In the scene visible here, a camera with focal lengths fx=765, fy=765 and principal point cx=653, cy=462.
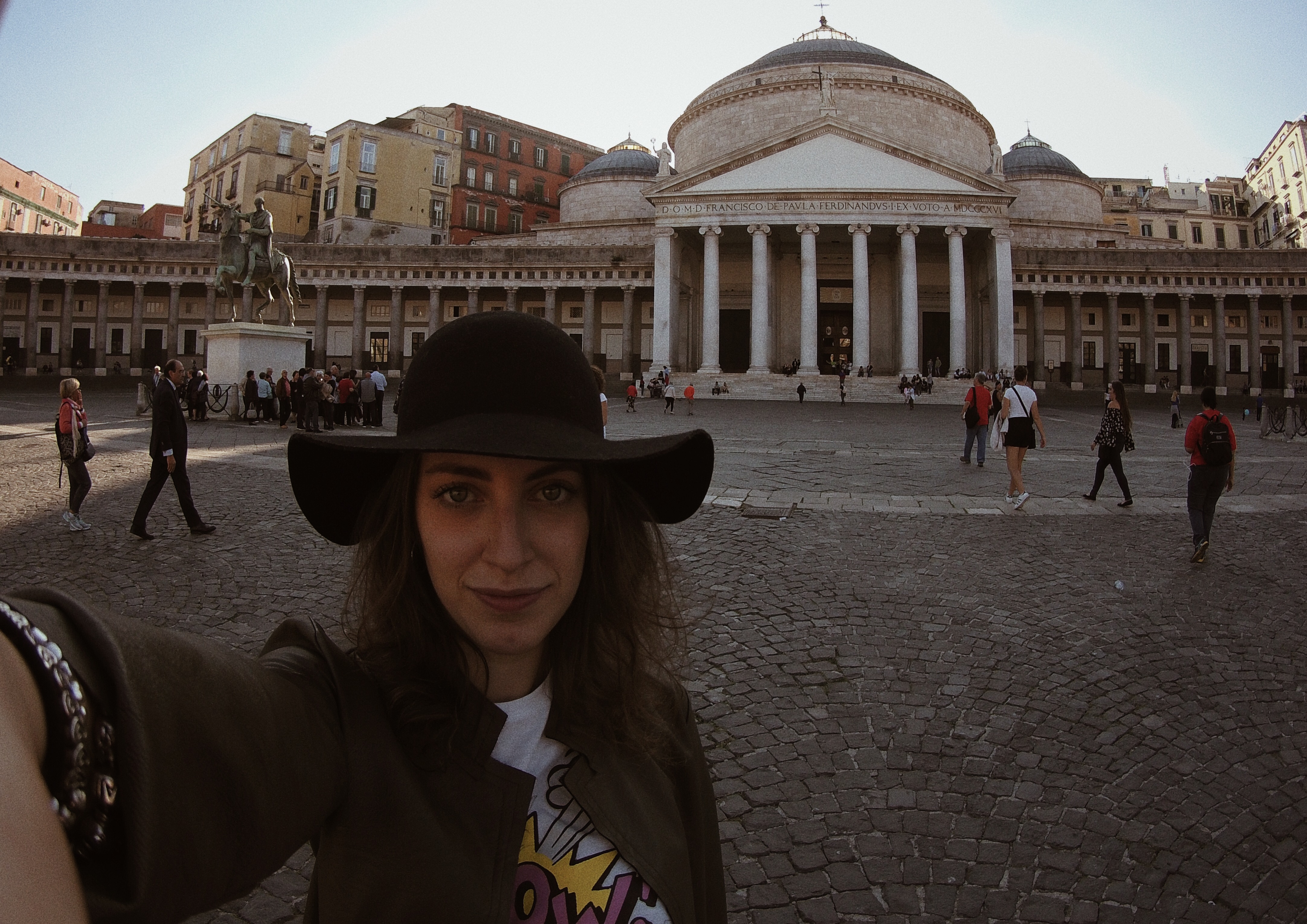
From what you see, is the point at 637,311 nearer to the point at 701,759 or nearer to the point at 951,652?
the point at 951,652

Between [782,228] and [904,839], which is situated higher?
[782,228]

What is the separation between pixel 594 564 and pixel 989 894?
1752 millimetres

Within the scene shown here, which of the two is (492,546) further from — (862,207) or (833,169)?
(833,169)

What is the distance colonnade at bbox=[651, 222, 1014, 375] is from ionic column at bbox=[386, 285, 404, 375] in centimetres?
1359

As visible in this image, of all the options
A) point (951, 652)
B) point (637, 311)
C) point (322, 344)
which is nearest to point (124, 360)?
point (322, 344)

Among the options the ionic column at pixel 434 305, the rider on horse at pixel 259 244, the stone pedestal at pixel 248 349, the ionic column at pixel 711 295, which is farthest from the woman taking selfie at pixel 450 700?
the ionic column at pixel 434 305

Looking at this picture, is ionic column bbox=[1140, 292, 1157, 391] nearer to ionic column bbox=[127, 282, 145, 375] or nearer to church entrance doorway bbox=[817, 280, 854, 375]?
church entrance doorway bbox=[817, 280, 854, 375]

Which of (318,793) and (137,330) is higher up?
(137,330)

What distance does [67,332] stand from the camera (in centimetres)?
3694

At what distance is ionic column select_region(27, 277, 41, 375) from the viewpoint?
3556cm

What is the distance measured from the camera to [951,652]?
155 inches

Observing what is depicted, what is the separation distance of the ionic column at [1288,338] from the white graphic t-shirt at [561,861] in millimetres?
44388

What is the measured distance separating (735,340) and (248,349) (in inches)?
997

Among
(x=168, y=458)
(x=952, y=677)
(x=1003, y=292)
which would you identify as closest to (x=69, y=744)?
(x=952, y=677)
